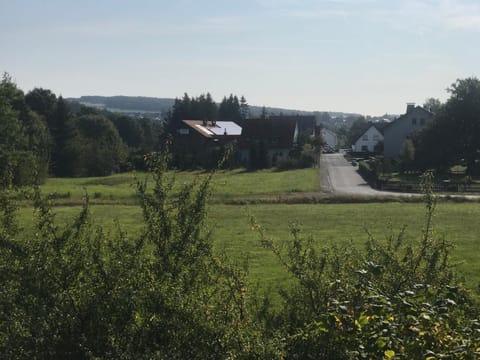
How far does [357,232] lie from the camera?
23.4 meters

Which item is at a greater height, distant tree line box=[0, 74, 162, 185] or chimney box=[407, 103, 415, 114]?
chimney box=[407, 103, 415, 114]

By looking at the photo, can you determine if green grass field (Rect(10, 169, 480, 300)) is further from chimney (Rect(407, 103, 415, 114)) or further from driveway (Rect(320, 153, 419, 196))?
chimney (Rect(407, 103, 415, 114))

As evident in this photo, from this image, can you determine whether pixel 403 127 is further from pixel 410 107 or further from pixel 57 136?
pixel 57 136

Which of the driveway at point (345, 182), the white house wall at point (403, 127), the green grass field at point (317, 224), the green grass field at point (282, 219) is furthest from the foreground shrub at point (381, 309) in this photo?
the white house wall at point (403, 127)

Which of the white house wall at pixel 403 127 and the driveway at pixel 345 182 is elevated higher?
the white house wall at pixel 403 127

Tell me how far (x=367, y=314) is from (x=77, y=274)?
331 cm

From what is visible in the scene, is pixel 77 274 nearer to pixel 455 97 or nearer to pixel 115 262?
pixel 115 262

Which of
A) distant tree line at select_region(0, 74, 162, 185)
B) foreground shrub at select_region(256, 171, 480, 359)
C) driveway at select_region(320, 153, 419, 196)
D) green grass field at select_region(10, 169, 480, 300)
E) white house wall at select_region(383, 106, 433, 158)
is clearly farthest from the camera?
white house wall at select_region(383, 106, 433, 158)

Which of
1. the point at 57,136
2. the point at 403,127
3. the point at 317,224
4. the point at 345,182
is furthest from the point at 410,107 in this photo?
the point at 317,224

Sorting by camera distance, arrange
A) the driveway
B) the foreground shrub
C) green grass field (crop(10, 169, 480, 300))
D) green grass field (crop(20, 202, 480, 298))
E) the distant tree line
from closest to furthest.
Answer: the foreground shrub < green grass field (crop(20, 202, 480, 298)) < green grass field (crop(10, 169, 480, 300)) < the driveway < the distant tree line

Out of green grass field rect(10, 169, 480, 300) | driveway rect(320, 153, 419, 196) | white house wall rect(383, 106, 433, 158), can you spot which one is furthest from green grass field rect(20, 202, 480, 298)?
white house wall rect(383, 106, 433, 158)

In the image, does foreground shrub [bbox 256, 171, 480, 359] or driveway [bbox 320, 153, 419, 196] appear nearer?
foreground shrub [bbox 256, 171, 480, 359]

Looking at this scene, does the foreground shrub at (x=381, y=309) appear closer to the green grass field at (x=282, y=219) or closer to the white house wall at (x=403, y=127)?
the green grass field at (x=282, y=219)

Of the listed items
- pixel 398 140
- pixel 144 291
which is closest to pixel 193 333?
pixel 144 291
